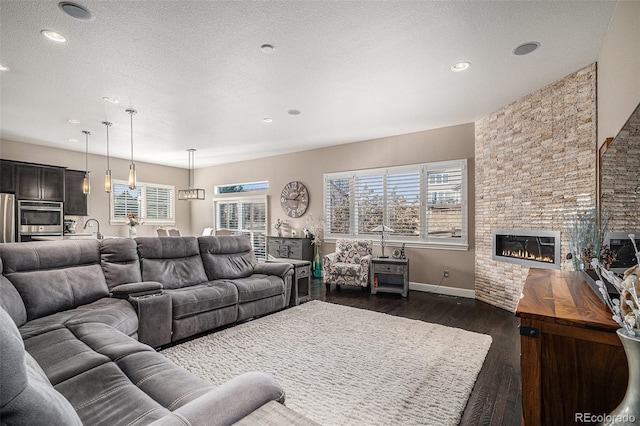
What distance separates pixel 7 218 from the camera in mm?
5559

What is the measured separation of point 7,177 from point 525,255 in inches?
340

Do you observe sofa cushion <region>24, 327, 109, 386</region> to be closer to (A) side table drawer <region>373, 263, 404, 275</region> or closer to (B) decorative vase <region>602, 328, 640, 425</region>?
(B) decorative vase <region>602, 328, 640, 425</region>

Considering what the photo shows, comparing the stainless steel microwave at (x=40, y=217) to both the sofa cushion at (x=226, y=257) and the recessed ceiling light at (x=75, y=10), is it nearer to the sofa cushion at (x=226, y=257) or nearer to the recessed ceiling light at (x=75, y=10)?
the sofa cushion at (x=226, y=257)

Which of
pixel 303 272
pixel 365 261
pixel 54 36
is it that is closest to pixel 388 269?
pixel 365 261

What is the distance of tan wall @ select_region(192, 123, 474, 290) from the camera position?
16.7ft

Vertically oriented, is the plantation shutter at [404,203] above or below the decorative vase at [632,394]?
above

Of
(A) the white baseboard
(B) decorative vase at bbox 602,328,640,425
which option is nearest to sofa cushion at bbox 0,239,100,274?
(B) decorative vase at bbox 602,328,640,425

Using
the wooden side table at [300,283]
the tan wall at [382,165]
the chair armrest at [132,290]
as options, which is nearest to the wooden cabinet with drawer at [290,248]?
the tan wall at [382,165]

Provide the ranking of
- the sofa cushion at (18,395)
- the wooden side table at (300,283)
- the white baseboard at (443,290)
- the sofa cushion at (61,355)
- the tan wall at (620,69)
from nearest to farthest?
the sofa cushion at (18,395) → the sofa cushion at (61,355) → the tan wall at (620,69) → the wooden side table at (300,283) → the white baseboard at (443,290)

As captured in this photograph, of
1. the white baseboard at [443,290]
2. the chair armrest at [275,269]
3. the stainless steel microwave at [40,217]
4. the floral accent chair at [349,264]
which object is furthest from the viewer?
the stainless steel microwave at [40,217]

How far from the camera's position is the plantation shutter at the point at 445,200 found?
5156 millimetres

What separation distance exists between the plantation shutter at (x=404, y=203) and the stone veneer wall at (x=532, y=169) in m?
1.02

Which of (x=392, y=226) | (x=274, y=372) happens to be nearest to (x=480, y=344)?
(x=274, y=372)

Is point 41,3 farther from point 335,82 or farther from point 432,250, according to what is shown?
point 432,250
